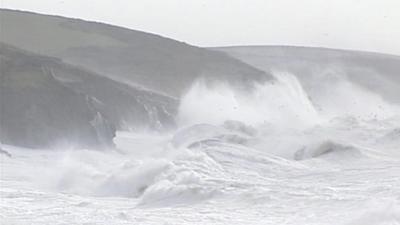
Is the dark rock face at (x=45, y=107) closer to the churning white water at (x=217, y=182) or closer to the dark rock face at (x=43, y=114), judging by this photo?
the dark rock face at (x=43, y=114)

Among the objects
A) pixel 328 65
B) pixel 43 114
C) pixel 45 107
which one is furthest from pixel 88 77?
pixel 328 65

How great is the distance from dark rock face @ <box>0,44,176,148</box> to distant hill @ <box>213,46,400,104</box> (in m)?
23.4

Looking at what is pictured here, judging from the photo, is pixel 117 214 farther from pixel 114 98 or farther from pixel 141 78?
pixel 141 78

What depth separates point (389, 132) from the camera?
18.3 meters

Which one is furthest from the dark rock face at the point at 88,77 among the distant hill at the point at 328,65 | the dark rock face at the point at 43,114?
the distant hill at the point at 328,65

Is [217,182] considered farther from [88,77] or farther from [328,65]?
[328,65]

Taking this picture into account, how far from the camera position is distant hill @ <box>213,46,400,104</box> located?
51.0 metres

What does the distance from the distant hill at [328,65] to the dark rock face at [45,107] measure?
76.7 ft

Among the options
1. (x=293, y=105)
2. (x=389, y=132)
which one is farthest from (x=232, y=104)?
(x=389, y=132)

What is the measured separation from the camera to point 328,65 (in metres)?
58.1

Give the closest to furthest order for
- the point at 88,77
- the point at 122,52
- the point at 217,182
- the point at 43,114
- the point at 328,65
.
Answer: the point at 217,182 < the point at 43,114 < the point at 88,77 < the point at 122,52 < the point at 328,65

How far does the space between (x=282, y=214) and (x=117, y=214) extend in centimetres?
152

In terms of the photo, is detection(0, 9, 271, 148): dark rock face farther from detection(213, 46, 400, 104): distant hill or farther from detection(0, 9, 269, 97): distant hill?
detection(213, 46, 400, 104): distant hill

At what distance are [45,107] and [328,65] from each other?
38.7 metres
